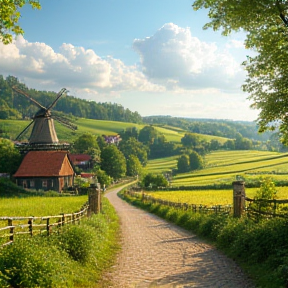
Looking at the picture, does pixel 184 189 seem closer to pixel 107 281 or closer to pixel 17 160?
pixel 17 160

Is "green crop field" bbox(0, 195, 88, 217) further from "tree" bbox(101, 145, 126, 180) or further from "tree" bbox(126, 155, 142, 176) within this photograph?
"tree" bbox(126, 155, 142, 176)

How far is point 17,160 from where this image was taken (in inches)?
2562

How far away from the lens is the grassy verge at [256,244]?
10073 millimetres

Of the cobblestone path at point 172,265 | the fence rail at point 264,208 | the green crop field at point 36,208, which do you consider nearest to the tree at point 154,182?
the green crop field at point 36,208

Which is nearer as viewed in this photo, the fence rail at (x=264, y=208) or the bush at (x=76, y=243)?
the bush at (x=76, y=243)

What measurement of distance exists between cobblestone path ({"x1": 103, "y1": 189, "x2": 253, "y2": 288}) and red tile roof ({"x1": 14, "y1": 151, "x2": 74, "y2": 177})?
43.5 m

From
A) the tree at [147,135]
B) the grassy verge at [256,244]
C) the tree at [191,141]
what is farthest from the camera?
the tree at [147,135]

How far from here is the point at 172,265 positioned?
42.1 ft

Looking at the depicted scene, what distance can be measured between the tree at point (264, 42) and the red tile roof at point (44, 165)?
4861 cm

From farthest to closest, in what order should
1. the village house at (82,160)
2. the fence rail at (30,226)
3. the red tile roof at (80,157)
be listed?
1. the red tile roof at (80,157)
2. the village house at (82,160)
3. the fence rail at (30,226)

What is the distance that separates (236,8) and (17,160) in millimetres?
57882

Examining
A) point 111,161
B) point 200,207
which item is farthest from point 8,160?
point 200,207

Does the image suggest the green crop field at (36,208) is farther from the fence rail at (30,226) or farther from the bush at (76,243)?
the bush at (76,243)

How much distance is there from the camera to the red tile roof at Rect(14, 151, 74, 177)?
60125 mm
